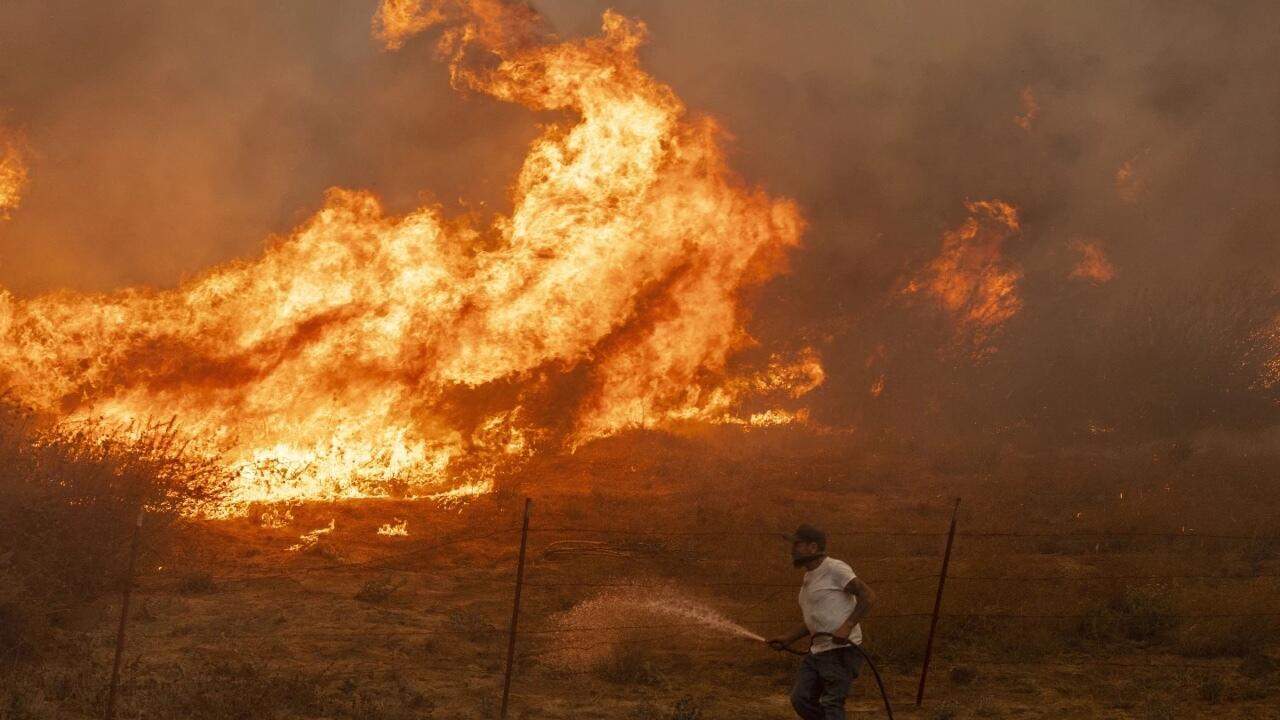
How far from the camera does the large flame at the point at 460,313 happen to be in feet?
53.4

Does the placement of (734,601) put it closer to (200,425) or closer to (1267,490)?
(200,425)

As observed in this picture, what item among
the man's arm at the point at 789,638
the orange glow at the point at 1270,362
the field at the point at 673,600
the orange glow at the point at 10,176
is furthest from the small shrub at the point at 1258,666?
the orange glow at the point at 1270,362

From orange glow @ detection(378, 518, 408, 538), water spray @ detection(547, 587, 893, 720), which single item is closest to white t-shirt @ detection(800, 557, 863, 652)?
water spray @ detection(547, 587, 893, 720)

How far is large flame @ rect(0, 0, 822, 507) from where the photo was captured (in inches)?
640

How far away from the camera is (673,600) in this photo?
13.3 metres

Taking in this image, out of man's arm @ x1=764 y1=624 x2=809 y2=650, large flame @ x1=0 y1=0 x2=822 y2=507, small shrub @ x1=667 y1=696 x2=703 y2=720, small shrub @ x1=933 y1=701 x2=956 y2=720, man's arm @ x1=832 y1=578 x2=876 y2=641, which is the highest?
large flame @ x1=0 y1=0 x2=822 y2=507

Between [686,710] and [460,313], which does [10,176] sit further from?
[686,710]

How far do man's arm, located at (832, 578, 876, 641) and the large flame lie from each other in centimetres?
1158

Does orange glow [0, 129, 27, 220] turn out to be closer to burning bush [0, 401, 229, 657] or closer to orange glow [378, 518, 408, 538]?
burning bush [0, 401, 229, 657]

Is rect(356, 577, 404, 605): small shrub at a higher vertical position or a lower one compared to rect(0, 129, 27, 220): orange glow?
lower

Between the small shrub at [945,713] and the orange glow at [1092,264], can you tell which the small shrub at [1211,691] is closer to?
the small shrub at [945,713]

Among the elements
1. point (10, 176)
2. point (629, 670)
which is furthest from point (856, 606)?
point (10, 176)

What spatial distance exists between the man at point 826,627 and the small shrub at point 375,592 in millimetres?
6961

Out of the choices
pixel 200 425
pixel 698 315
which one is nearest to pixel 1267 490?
pixel 698 315
